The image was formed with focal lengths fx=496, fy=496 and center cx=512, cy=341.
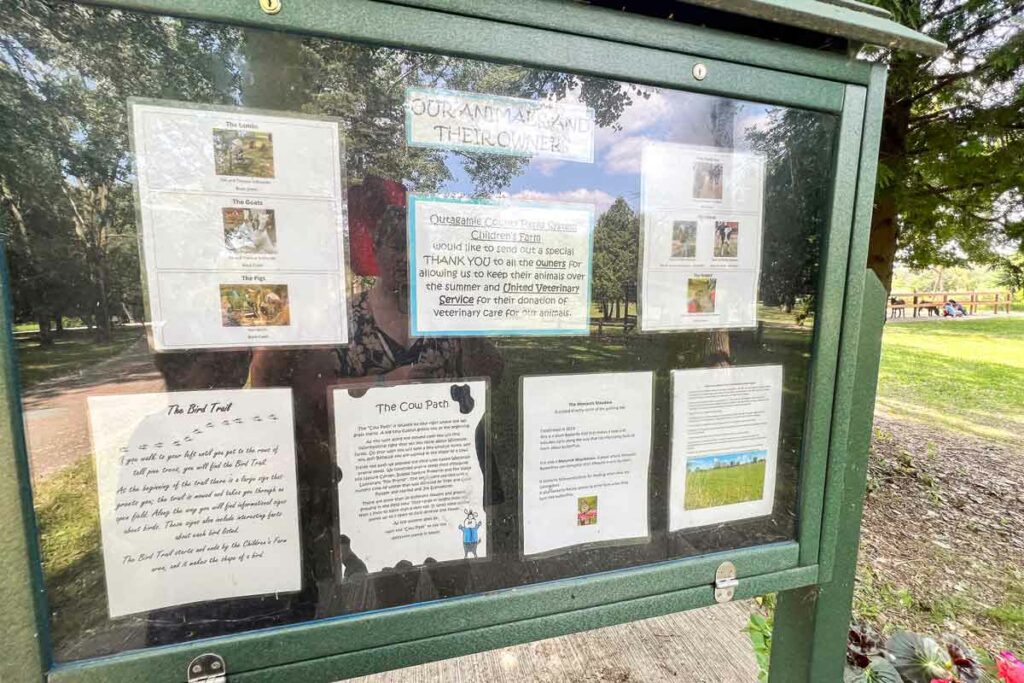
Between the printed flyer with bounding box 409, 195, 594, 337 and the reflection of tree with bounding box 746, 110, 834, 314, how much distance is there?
45cm

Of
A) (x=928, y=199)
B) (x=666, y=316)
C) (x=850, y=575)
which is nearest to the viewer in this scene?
(x=666, y=316)

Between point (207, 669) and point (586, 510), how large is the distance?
762 millimetres

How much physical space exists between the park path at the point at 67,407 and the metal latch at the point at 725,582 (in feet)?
4.08

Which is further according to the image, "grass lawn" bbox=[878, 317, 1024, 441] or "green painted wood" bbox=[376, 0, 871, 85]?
"grass lawn" bbox=[878, 317, 1024, 441]

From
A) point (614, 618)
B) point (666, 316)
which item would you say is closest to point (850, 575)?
point (614, 618)

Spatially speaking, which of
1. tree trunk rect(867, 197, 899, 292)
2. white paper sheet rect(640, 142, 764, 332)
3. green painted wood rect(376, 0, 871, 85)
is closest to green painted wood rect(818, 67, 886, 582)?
green painted wood rect(376, 0, 871, 85)

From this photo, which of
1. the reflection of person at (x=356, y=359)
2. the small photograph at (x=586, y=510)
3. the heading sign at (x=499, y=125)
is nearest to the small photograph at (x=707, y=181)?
the heading sign at (x=499, y=125)

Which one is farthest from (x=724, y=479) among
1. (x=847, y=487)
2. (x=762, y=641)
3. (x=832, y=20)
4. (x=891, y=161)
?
(x=891, y=161)

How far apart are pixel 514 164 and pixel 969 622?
3.99 m

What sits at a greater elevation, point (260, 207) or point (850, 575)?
point (260, 207)

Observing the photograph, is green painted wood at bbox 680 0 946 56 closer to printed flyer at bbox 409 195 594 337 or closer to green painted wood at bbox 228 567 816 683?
printed flyer at bbox 409 195 594 337

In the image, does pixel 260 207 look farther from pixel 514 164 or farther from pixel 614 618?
pixel 614 618

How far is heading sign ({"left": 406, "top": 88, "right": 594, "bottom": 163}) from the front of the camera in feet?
3.02

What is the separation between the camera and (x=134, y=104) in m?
0.80
